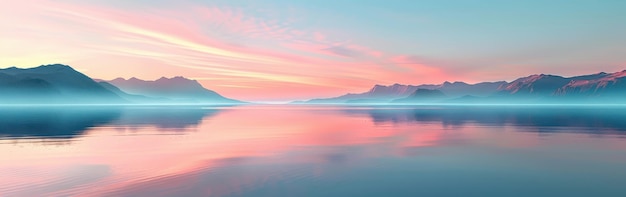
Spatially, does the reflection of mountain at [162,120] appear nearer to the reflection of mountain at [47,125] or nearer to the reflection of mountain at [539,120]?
the reflection of mountain at [47,125]

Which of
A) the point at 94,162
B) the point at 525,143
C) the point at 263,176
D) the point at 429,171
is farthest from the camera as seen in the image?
the point at 525,143

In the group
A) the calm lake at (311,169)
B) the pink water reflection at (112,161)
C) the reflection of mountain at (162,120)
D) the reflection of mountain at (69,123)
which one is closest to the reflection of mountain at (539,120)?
the calm lake at (311,169)

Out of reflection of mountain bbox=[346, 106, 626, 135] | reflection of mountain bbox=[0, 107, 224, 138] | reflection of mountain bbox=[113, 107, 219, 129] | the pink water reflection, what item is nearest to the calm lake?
the pink water reflection

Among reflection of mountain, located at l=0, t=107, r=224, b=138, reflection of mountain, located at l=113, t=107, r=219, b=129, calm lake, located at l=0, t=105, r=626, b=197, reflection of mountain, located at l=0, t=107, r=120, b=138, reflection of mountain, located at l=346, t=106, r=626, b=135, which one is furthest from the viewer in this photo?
reflection of mountain, located at l=113, t=107, r=219, b=129

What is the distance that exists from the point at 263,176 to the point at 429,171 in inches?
364

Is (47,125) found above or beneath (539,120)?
above

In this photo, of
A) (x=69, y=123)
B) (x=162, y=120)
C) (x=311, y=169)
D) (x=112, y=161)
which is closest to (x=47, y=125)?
(x=69, y=123)

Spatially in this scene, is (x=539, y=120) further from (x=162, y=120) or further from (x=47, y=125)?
(x=47, y=125)

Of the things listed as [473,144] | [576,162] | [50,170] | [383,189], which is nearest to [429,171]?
[383,189]

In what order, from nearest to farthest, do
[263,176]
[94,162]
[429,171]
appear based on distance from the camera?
[263,176]
[429,171]
[94,162]

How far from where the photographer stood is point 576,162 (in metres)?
24.5

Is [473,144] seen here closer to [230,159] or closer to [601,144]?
[601,144]

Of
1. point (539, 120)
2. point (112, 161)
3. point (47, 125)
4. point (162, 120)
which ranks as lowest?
point (539, 120)

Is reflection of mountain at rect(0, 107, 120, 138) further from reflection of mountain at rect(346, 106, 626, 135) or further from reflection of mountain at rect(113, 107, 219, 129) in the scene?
reflection of mountain at rect(346, 106, 626, 135)
